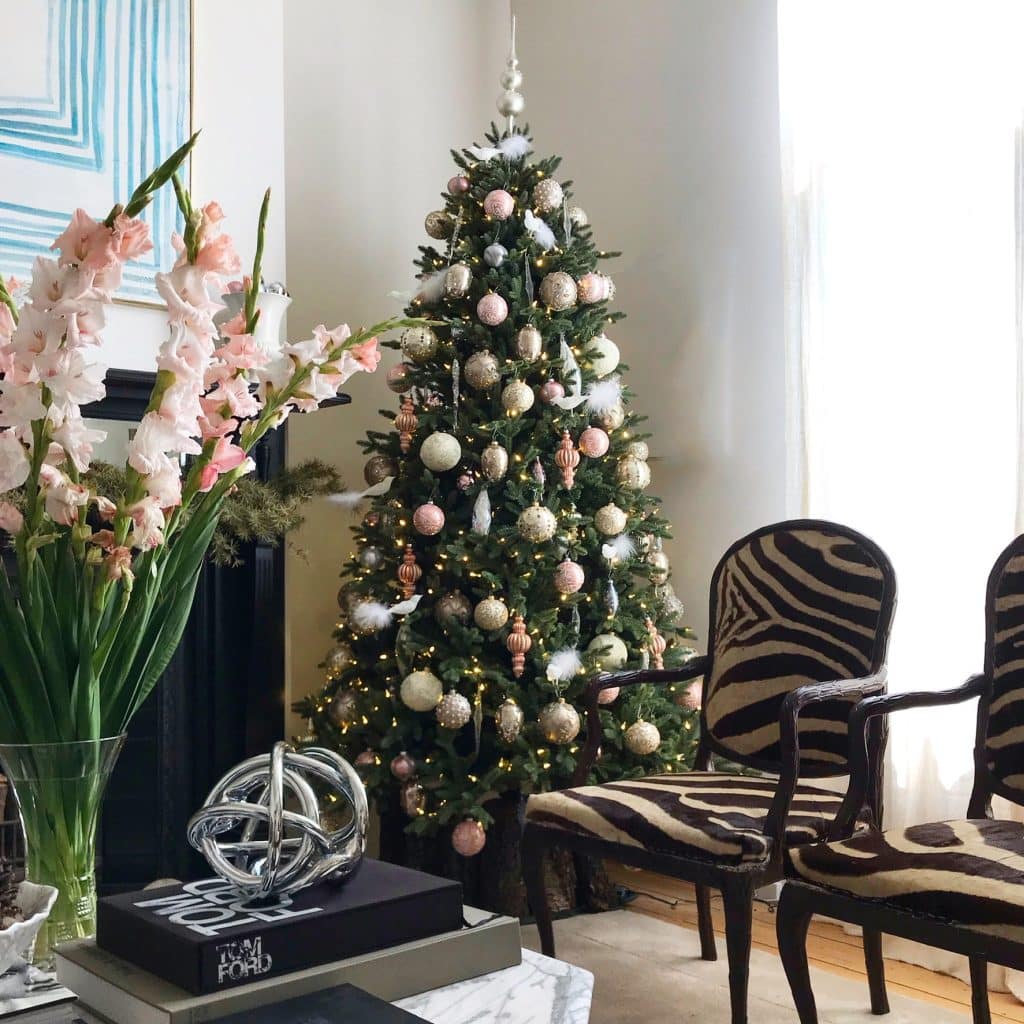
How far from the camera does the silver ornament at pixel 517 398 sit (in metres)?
2.85

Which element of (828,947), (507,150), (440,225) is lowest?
(828,947)

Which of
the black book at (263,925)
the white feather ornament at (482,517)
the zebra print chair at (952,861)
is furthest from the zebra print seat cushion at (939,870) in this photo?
the white feather ornament at (482,517)

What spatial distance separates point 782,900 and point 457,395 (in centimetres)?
164

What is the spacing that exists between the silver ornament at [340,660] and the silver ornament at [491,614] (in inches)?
16.6

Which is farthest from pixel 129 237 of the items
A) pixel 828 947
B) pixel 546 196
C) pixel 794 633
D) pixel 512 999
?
pixel 828 947

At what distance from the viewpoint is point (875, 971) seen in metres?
2.23

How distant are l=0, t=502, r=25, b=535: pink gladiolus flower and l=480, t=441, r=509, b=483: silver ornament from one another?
5.91 feet

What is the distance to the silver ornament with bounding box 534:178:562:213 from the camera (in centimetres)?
302

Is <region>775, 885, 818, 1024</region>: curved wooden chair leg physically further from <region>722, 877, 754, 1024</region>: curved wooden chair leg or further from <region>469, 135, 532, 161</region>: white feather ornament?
<region>469, 135, 532, 161</region>: white feather ornament

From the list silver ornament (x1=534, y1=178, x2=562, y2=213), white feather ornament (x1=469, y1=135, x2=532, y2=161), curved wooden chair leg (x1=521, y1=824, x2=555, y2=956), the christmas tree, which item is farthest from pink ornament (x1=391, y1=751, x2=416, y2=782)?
white feather ornament (x1=469, y1=135, x2=532, y2=161)

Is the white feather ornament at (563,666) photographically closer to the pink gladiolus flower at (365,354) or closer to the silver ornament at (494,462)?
the silver ornament at (494,462)

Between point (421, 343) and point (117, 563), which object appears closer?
point (117, 563)

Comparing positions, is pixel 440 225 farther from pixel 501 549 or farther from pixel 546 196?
pixel 501 549

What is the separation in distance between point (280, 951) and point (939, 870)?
0.96 metres
